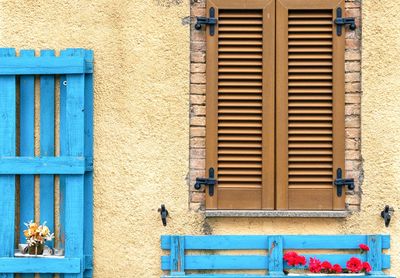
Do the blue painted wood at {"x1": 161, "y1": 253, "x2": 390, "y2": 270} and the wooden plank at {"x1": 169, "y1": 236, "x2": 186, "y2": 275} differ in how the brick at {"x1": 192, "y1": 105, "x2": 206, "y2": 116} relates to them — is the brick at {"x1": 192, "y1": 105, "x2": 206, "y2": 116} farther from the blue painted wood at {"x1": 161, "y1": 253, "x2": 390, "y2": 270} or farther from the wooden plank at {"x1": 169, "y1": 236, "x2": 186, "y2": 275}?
the blue painted wood at {"x1": 161, "y1": 253, "x2": 390, "y2": 270}

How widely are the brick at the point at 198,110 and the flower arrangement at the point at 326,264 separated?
1.21 metres

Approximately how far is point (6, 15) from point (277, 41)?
2.07m

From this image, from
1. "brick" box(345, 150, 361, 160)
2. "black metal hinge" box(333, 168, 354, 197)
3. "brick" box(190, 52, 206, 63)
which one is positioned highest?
"brick" box(190, 52, 206, 63)

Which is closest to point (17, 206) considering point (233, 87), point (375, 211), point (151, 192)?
point (151, 192)

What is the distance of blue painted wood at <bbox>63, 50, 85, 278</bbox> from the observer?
16.2 ft

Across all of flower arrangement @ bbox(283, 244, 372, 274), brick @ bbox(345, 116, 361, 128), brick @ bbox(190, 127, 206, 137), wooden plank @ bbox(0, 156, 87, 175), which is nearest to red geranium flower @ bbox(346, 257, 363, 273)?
flower arrangement @ bbox(283, 244, 372, 274)

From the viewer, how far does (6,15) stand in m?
5.11

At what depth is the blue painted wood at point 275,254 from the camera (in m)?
4.95

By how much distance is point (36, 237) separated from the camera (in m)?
4.86

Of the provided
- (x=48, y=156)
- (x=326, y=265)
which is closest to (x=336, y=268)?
(x=326, y=265)

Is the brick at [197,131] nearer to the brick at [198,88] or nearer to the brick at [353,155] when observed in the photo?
the brick at [198,88]

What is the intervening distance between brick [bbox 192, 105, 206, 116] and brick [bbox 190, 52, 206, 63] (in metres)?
0.35

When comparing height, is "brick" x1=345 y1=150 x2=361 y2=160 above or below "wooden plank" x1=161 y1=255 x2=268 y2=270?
above

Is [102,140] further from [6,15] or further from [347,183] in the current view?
[347,183]
